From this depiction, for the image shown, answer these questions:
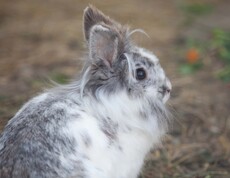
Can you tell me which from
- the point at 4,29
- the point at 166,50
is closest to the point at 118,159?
the point at 166,50

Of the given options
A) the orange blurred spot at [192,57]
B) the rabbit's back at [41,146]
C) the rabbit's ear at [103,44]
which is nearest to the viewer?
the rabbit's back at [41,146]

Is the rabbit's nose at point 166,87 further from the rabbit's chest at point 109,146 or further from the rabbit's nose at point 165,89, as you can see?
the rabbit's chest at point 109,146

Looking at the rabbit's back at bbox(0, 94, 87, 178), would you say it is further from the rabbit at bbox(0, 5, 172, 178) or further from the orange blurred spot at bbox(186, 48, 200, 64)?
the orange blurred spot at bbox(186, 48, 200, 64)

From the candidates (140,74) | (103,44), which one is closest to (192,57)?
(140,74)

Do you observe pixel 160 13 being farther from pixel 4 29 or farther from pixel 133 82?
pixel 133 82

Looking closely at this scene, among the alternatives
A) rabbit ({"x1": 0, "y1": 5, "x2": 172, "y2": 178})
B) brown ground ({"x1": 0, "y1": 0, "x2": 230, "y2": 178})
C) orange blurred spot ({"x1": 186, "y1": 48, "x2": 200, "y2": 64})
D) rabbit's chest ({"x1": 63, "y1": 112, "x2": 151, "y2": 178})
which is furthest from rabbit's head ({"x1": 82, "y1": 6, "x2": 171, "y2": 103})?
orange blurred spot ({"x1": 186, "y1": 48, "x2": 200, "y2": 64})

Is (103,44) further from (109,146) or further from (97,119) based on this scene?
(109,146)

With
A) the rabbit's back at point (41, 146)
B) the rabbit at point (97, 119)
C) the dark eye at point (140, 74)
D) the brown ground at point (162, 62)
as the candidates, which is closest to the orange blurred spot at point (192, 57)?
the brown ground at point (162, 62)
